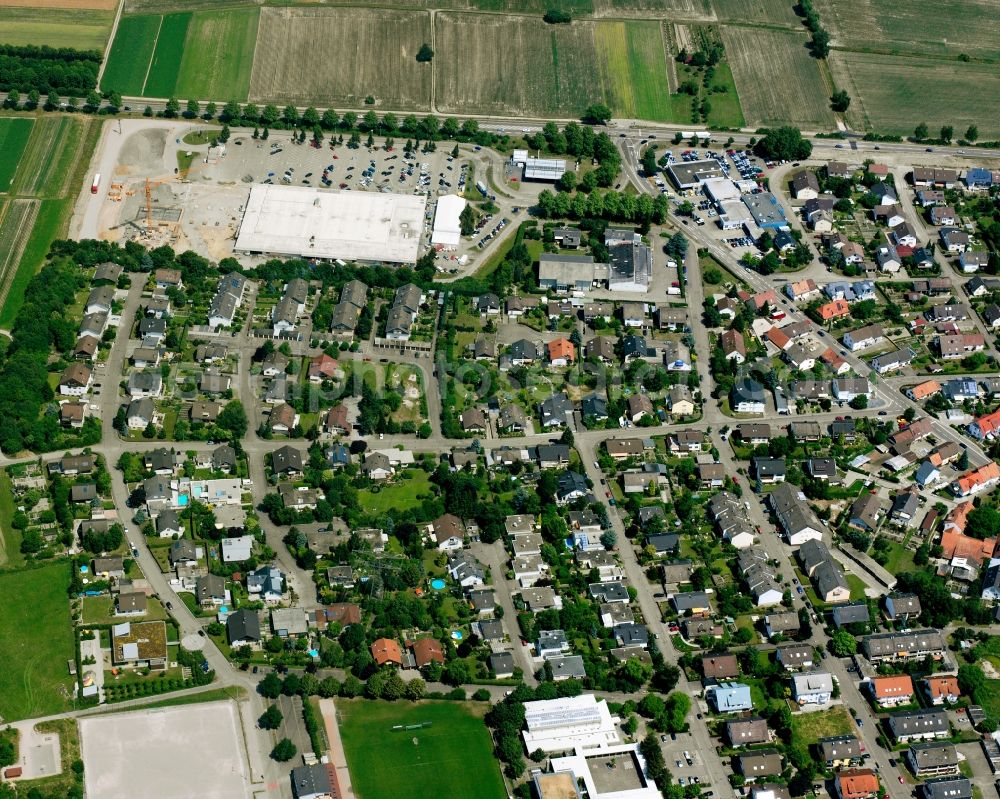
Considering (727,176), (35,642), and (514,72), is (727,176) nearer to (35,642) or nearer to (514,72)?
(514,72)

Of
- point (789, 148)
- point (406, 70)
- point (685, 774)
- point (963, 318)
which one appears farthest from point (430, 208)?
point (685, 774)

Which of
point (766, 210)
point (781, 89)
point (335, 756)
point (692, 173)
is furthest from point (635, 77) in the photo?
point (335, 756)

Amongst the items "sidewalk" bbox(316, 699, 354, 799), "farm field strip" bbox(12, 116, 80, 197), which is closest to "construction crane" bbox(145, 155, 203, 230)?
"farm field strip" bbox(12, 116, 80, 197)

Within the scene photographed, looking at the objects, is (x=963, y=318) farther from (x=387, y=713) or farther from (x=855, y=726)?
(x=387, y=713)

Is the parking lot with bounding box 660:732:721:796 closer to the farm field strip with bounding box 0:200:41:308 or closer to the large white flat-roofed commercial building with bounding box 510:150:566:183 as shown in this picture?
the large white flat-roofed commercial building with bounding box 510:150:566:183

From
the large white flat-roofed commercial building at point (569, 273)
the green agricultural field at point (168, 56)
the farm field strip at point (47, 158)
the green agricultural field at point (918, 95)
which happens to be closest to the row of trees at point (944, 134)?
the green agricultural field at point (918, 95)

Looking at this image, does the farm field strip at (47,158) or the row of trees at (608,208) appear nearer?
the row of trees at (608,208)

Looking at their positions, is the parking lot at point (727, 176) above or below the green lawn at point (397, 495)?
above

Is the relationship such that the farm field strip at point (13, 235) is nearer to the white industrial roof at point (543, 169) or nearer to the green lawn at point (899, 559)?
the white industrial roof at point (543, 169)
